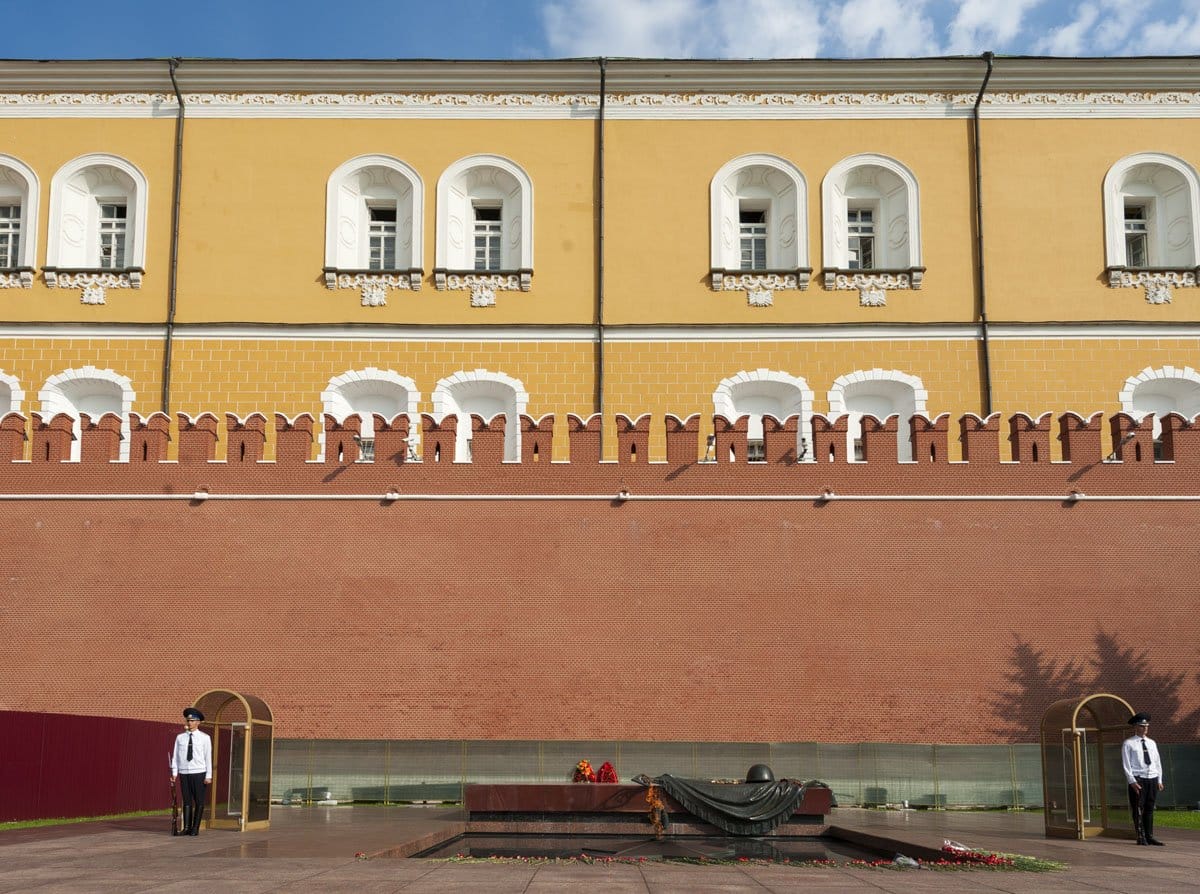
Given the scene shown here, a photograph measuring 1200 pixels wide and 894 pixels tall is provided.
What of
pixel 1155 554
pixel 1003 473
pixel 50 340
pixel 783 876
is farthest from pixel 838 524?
pixel 50 340

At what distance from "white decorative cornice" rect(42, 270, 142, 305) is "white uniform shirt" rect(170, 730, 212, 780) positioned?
1260 cm

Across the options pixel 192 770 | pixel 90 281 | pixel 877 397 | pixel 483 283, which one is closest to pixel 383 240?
pixel 483 283

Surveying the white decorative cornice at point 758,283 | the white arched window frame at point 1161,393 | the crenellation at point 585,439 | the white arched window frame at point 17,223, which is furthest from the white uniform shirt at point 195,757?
the white arched window frame at point 1161,393

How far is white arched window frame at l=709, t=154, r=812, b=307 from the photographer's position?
24.3 m

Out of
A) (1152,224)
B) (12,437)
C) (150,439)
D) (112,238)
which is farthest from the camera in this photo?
(112,238)

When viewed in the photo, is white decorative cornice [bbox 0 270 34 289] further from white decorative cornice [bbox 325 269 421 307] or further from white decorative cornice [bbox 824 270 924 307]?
white decorative cornice [bbox 824 270 924 307]

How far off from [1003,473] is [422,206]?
1097 cm

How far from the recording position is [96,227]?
2528 centimetres

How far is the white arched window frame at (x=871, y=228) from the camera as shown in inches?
955

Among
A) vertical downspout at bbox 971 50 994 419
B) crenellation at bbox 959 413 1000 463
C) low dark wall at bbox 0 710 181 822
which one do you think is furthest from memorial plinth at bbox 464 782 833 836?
vertical downspout at bbox 971 50 994 419

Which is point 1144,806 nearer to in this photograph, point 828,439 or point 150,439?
point 828,439

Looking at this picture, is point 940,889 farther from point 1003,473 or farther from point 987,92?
point 987,92

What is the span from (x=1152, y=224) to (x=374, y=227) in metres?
13.5

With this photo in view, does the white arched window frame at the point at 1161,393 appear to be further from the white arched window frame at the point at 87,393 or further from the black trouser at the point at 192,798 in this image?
the white arched window frame at the point at 87,393
